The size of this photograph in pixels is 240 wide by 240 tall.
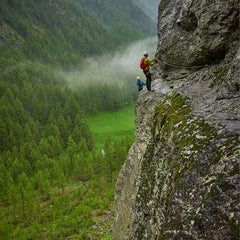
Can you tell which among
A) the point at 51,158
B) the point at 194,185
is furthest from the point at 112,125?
the point at 194,185

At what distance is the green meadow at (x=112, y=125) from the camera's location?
367ft

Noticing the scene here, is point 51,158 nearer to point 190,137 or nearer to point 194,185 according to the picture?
point 190,137

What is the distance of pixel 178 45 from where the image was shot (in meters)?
16.5

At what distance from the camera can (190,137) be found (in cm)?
870

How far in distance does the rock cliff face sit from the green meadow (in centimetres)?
8867

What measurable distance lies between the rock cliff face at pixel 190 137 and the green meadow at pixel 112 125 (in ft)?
291

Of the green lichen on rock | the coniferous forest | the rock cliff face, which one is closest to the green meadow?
the coniferous forest

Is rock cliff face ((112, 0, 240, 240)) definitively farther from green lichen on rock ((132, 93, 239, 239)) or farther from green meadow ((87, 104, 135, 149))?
green meadow ((87, 104, 135, 149))

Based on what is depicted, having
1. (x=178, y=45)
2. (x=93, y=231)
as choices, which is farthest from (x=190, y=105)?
(x=93, y=231)

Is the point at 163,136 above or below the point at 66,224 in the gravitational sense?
above

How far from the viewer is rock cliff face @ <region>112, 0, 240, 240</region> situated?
19.2 feet

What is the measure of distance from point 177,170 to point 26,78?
6644 inches

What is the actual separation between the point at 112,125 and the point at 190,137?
403 ft

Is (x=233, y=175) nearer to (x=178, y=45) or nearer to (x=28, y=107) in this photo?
(x=178, y=45)
